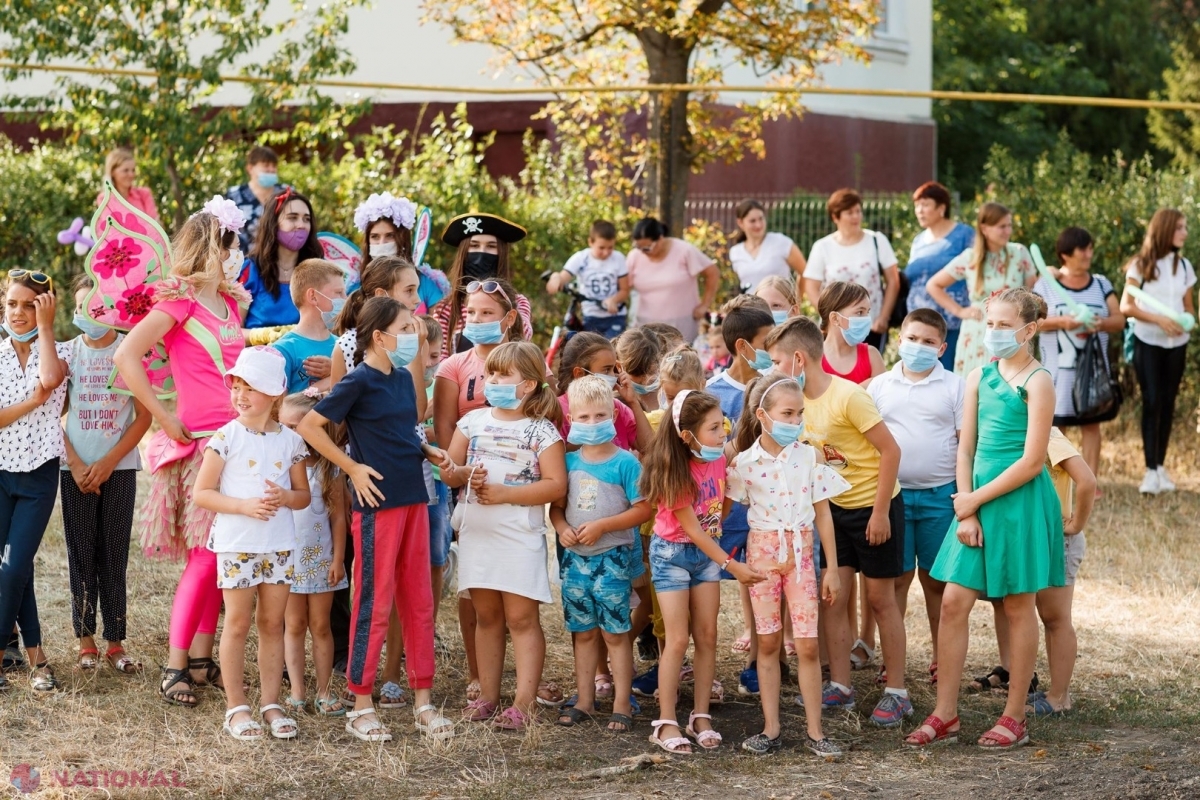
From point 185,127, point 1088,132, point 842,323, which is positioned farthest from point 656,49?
point 1088,132

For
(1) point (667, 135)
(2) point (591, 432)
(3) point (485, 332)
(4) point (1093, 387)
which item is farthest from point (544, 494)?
(1) point (667, 135)

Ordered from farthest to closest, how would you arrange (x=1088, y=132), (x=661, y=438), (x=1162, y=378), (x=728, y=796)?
(x=1088, y=132) < (x=1162, y=378) < (x=661, y=438) < (x=728, y=796)

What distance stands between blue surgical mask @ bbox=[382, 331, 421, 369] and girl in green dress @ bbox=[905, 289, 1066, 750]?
1932 mm

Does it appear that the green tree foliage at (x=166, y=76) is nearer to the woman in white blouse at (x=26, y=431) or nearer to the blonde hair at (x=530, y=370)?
the woman in white blouse at (x=26, y=431)

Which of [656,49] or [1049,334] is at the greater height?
[656,49]

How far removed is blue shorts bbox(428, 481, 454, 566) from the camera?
5754mm

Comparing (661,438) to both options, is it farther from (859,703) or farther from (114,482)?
(114,482)

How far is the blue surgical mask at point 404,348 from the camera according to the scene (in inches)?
198

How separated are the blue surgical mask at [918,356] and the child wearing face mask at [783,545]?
0.61 m

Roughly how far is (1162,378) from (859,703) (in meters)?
5.03

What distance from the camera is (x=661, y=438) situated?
5.01 m

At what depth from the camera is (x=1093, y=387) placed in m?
8.88

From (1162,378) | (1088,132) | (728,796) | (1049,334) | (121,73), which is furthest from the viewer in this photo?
(1088,132)

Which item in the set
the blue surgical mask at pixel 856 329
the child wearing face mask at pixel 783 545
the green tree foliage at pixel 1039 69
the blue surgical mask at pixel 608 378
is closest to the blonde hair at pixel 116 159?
the blue surgical mask at pixel 608 378
